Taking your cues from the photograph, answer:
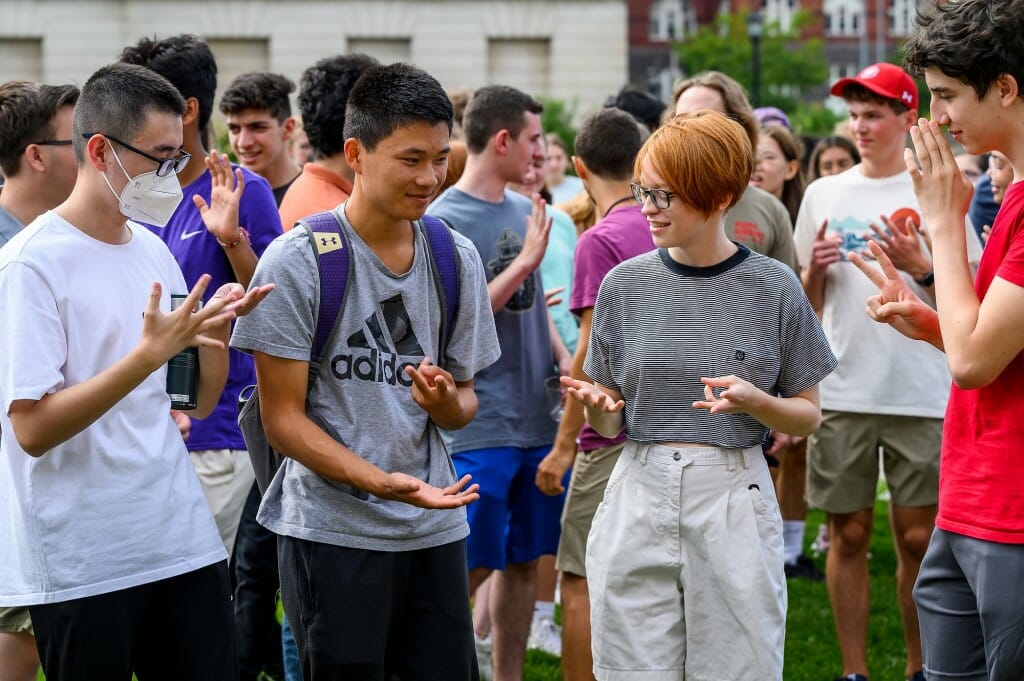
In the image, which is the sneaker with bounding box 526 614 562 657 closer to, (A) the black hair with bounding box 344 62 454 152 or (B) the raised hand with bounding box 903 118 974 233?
(A) the black hair with bounding box 344 62 454 152

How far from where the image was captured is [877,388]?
20.4ft

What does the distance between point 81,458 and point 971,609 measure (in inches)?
97.3

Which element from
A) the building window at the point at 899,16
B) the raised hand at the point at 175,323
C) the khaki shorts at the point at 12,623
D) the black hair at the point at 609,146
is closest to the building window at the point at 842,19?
the building window at the point at 899,16

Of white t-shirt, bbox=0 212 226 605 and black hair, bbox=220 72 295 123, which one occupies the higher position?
black hair, bbox=220 72 295 123

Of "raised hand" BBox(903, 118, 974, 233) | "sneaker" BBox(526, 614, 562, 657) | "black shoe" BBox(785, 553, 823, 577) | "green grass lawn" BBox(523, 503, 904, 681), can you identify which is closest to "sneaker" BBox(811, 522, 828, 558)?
"green grass lawn" BBox(523, 503, 904, 681)

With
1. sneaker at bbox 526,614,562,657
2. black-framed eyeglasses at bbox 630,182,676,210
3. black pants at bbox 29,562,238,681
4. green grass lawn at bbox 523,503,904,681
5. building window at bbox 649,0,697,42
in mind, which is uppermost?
building window at bbox 649,0,697,42

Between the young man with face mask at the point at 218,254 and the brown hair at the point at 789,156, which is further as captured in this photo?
the brown hair at the point at 789,156

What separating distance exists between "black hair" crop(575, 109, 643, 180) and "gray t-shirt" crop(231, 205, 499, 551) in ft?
6.28

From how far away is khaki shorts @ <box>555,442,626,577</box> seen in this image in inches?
215

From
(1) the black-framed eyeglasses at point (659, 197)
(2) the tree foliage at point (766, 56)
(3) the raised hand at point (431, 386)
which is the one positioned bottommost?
(3) the raised hand at point (431, 386)

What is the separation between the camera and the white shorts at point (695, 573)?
4.27 m

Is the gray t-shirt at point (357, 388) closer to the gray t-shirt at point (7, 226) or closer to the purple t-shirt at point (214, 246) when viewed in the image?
the purple t-shirt at point (214, 246)

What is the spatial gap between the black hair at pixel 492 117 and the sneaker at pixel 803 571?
3601mm

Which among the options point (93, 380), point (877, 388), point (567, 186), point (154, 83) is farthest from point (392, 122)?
point (567, 186)
